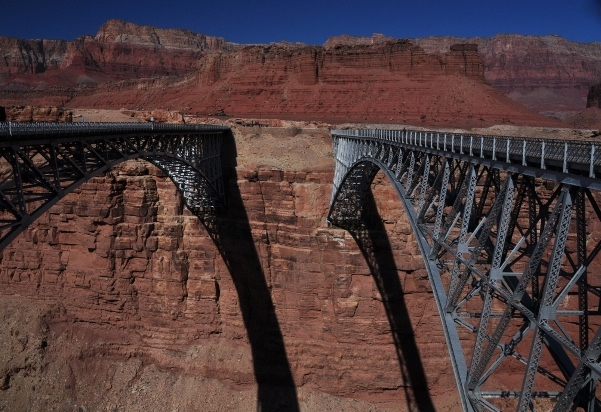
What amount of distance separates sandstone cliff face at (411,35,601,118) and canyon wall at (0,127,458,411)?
104569 mm

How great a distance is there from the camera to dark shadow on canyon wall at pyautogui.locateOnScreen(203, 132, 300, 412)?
90.9 ft

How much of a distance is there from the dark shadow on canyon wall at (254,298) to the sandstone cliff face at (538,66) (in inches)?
4161

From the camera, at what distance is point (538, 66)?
123m

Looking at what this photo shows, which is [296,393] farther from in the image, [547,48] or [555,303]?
[547,48]

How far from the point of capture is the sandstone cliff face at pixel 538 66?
4678 inches

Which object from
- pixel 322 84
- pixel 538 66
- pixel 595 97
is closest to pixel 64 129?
pixel 322 84

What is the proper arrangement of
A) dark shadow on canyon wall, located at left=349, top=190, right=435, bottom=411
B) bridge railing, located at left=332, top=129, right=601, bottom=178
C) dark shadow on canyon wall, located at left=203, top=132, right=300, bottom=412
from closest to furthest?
bridge railing, located at left=332, top=129, right=601, bottom=178 < dark shadow on canyon wall, located at left=349, top=190, right=435, bottom=411 < dark shadow on canyon wall, located at left=203, top=132, right=300, bottom=412

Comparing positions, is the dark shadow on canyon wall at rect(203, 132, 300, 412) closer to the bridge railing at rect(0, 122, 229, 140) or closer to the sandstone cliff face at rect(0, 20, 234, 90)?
the bridge railing at rect(0, 122, 229, 140)

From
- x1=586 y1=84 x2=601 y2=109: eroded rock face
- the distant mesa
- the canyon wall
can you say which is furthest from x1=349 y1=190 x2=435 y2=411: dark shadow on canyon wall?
x1=586 y1=84 x2=601 y2=109: eroded rock face

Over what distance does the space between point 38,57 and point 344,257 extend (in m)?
129

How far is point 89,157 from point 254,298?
15121 millimetres

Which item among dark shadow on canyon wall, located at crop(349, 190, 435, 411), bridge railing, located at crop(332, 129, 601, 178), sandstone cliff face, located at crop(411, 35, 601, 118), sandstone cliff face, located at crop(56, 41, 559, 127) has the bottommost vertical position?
dark shadow on canyon wall, located at crop(349, 190, 435, 411)

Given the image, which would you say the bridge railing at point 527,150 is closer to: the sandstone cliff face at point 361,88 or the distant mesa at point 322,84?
the sandstone cliff face at point 361,88

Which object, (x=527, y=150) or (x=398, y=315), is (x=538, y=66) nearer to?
(x=398, y=315)
